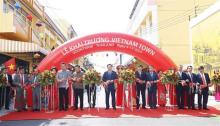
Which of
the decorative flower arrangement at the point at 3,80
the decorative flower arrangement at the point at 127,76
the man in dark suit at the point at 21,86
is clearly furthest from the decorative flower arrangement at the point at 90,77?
the decorative flower arrangement at the point at 3,80

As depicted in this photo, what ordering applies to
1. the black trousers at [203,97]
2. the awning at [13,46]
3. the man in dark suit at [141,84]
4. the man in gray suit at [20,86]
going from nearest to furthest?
the black trousers at [203,97] < the man in gray suit at [20,86] < the man in dark suit at [141,84] < the awning at [13,46]

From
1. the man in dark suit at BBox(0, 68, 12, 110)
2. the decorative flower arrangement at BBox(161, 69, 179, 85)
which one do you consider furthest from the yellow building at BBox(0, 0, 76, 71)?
the decorative flower arrangement at BBox(161, 69, 179, 85)

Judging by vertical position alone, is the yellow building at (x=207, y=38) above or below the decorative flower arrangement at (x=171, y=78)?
above

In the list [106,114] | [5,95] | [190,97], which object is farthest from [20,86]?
[190,97]

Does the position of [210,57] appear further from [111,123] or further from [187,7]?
[187,7]

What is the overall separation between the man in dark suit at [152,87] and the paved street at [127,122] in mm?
3019

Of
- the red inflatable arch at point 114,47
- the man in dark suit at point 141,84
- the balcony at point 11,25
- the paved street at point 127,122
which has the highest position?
the balcony at point 11,25

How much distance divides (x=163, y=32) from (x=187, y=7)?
4192mm

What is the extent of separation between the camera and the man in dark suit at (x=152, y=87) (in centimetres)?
1534

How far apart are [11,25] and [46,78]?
28.2 ft

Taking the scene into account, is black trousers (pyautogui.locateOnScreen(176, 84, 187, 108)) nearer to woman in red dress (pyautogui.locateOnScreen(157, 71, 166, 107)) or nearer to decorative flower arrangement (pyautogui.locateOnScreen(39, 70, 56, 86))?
woman in red dress (pyautogui.locateOnScreen(157, 71, 166, 107))

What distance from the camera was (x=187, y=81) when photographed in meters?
15.0

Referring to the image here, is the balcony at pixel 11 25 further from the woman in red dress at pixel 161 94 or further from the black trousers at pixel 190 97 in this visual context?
the black trousers at pixel 190 97

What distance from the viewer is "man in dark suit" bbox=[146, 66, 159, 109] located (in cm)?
1534
